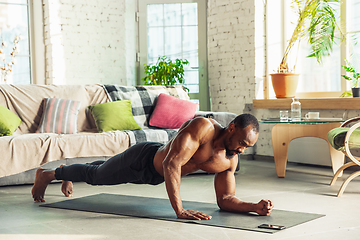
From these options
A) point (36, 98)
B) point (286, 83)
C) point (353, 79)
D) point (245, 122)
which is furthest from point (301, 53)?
point (245, 122)

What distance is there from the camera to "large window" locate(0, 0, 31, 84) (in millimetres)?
5961

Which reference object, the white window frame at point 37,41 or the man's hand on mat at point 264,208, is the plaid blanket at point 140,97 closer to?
the white window frame at point 37,41

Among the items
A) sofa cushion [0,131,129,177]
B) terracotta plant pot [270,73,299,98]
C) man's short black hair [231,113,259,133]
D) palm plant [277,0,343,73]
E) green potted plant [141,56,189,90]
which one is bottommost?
sofa cushion [0,131,129,177]

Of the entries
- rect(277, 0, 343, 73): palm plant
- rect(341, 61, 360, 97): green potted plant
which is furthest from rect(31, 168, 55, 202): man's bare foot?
rect(277, 0, 343, 73): palm plant

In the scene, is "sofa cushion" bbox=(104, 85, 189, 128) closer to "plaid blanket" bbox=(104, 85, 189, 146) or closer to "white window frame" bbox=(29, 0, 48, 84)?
"plaid blanket" bbox=(104, 85, 189, 146)

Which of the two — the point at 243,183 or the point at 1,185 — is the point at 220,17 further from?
the point at 1,185

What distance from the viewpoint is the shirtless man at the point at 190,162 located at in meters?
2.34

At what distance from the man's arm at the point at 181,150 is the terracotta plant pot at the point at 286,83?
9.53 ft

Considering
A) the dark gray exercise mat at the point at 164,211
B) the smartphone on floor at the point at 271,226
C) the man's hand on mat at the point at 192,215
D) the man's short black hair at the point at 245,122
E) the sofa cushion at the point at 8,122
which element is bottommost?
the dark gray exercise mat at the point at 164,211

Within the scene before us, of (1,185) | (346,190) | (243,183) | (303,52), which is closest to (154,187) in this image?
(243,183)

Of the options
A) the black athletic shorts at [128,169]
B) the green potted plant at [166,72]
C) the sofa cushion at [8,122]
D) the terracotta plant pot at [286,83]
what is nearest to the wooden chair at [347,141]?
the black athletic shorts at [128,169]

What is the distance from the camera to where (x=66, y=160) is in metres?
3.79

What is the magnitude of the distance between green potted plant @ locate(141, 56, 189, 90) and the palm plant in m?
1.56

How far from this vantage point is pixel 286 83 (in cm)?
508
